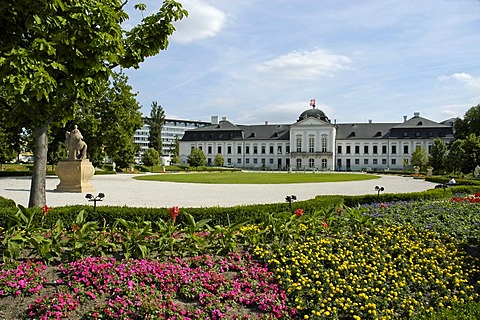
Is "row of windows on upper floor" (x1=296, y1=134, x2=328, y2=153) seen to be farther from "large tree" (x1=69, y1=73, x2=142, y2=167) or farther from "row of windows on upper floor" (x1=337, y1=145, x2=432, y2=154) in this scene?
"large tree" (x1=69, y1=73, x2=142, y2=167)

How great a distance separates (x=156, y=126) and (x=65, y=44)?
249 ft

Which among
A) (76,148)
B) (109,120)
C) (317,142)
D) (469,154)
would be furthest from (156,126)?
(76,148)

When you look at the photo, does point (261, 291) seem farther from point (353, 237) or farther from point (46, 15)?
point (46, 15)

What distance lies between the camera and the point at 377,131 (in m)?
84.5

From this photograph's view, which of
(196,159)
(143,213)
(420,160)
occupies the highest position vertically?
(196,159)

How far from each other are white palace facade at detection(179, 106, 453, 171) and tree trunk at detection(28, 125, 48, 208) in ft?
244

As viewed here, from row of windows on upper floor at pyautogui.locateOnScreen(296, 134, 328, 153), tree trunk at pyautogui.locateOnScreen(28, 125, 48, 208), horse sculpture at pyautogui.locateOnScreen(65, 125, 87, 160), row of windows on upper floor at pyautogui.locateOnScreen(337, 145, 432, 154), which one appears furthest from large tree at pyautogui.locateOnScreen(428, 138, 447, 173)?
tree trunk at pyautogui.locateOnScreen(28, 125, 48, 208)

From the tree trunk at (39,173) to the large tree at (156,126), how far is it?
7048cm

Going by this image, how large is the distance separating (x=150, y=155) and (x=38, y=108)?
4963 cm

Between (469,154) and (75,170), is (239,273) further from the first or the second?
(469,154)

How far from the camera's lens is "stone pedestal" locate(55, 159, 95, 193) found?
1870 centimetres

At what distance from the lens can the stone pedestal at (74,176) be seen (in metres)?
18.7

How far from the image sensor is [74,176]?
18750 millimetres

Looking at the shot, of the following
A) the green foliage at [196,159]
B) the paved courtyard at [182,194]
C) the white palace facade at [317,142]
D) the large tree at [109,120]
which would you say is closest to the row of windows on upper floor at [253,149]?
the white palace facade at [317,142]
